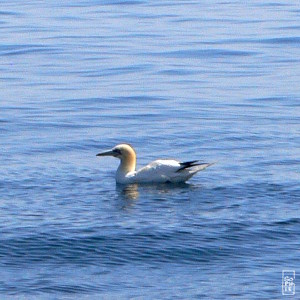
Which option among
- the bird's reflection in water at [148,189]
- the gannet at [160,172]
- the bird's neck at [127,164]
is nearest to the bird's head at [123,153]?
the bird's neck at [127,164]

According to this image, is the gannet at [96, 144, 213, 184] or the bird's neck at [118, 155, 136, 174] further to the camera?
the bird's neck at [118, 155, 136, 174]

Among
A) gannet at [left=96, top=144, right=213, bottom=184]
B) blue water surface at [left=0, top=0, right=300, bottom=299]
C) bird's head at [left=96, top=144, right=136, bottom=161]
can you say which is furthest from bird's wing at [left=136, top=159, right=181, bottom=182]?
bird's head at [left=96, top=144, right=136, bottom=161]

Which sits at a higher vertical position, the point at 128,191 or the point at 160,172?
the point at 160,172

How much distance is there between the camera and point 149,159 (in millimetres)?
16281

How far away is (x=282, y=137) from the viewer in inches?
683

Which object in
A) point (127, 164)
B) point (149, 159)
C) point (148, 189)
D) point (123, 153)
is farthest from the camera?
point (149, 159)

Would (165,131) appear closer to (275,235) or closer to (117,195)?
(117,195)

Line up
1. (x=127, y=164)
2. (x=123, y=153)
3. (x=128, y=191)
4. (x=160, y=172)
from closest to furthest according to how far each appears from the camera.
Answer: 1. (x=128, y=191)
2. (x=160, y=172)
3. (x=127, y=164)
4. (x=123, y=153)

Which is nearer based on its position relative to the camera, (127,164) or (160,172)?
(160,172)

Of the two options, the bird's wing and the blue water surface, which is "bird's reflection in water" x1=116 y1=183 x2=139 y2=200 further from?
the bird's wing

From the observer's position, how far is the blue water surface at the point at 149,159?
11305 millimetres

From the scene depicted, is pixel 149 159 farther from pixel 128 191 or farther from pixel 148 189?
pixel 128 191

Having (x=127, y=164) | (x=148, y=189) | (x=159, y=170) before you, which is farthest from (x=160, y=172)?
(x=127, y=164)

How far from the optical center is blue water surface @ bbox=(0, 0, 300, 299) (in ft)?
37.1
